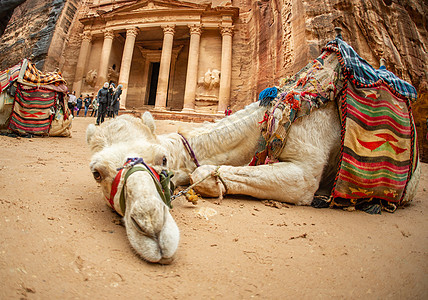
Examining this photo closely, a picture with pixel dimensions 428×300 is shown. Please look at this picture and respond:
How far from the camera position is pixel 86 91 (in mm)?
19359

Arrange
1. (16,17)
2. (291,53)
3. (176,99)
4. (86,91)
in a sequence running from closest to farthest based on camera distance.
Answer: (291,53) → (86,91) → (176,99) → (16,17)

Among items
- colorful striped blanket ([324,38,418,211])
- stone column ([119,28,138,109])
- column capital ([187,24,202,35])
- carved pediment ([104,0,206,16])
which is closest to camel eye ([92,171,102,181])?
colorful striped blanket ([324,38,418,211])

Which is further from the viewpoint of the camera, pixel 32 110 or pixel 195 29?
pixel 195 29

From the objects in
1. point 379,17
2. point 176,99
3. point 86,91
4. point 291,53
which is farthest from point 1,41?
point 379,17

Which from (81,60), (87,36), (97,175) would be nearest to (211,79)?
(81,60)

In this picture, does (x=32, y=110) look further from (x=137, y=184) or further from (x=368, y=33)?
(x=368, y=33)

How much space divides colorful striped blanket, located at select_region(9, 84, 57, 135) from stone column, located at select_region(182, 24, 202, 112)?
391 inches

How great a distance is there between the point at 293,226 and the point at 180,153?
4.63 ft

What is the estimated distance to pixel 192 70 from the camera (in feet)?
56.2

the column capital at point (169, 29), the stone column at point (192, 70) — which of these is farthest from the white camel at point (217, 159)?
the column capital at point (169, 29)

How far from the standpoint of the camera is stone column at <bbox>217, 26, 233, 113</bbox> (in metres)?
16.6

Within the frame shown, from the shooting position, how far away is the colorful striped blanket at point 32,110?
22.6 feet

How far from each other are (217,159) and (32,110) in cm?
740

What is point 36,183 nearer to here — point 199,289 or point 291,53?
point 199,289
